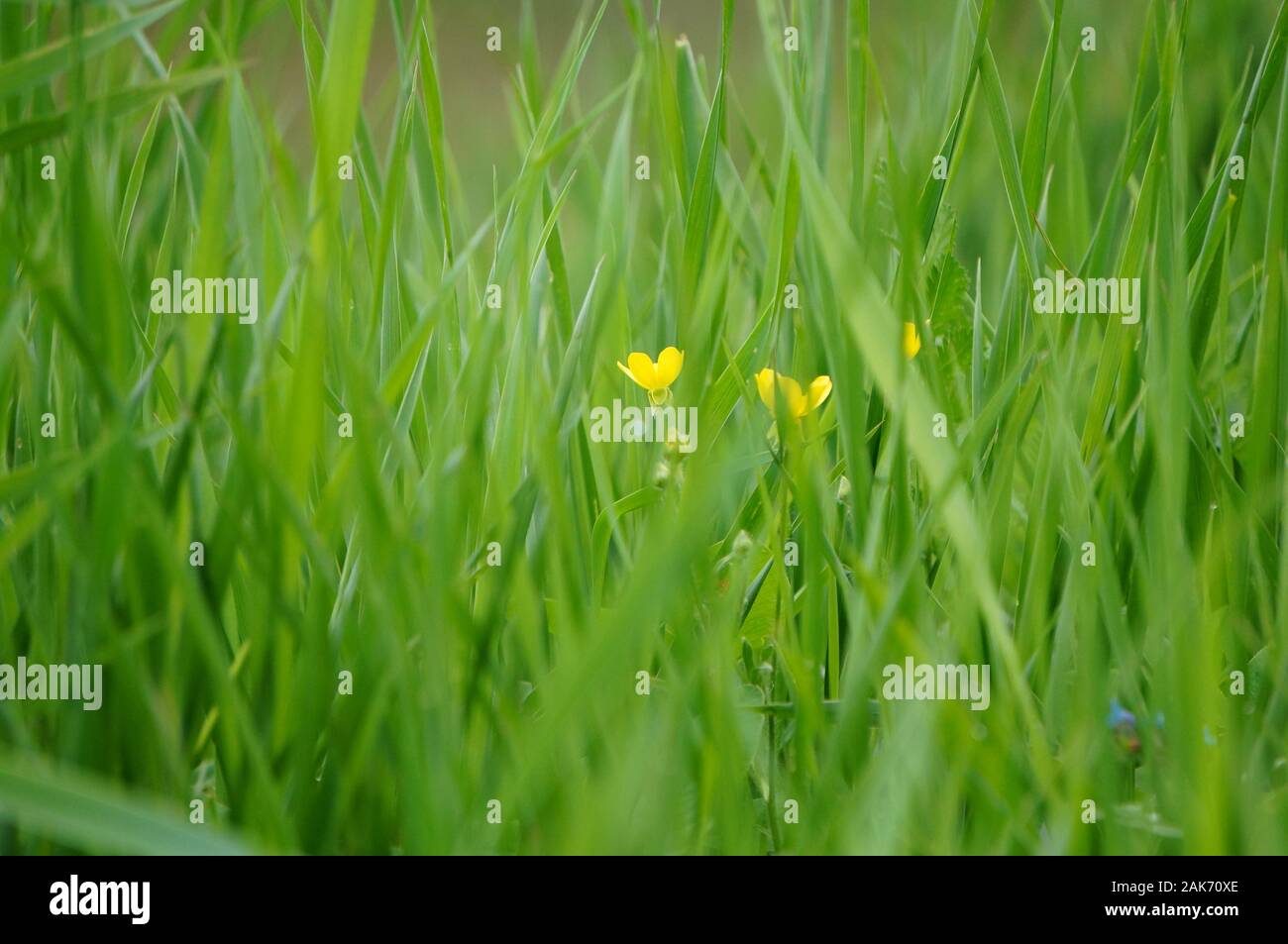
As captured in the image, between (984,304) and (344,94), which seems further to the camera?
(984,304)

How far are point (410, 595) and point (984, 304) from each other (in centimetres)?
65

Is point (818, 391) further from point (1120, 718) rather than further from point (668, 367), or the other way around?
point (1120, 718)

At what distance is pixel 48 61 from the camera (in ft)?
1.71

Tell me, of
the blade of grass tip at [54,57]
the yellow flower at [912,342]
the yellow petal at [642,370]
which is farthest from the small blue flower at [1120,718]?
the blade of grass tip at [54,57]

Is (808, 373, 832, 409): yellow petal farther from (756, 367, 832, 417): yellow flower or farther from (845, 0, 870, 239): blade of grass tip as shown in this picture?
(845, 0, 870, 239): blade of grass tip

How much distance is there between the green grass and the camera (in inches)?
18.6

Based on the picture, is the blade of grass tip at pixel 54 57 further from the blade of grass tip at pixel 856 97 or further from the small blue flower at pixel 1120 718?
the small blue flower at pixel 1120 718

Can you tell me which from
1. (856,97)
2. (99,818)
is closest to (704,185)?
(856,97)

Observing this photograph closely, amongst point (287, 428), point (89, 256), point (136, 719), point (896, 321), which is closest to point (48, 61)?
point (89, 256)

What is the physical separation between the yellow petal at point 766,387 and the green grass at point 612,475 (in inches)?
0.5

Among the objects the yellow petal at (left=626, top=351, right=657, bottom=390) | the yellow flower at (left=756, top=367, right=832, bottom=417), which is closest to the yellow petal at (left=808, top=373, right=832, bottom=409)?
the yellow flower at (left=756, top=367, right=832, bottom=417)

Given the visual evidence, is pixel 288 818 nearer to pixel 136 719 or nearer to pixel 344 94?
pixel 136 719

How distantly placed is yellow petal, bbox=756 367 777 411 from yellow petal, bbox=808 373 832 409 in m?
0.03

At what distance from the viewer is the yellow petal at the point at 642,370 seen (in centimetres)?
68
